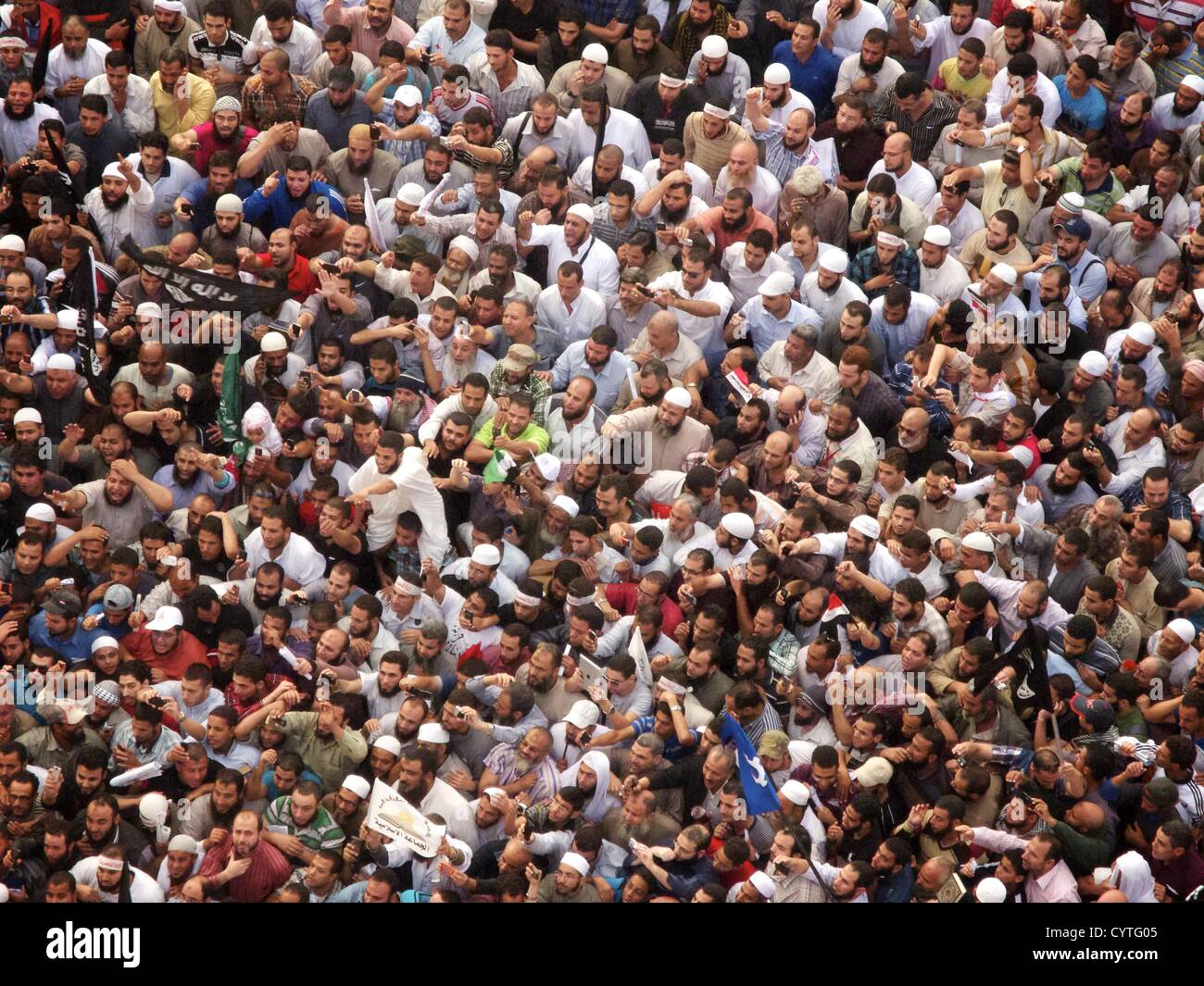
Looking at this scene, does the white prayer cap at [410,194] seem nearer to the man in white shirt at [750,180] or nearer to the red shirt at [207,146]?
the red shirt at [207,146]

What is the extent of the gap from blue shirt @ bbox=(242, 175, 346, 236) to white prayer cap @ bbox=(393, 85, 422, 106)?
3.10 ft

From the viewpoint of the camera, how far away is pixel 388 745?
57.2 ft

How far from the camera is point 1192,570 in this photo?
1884cm

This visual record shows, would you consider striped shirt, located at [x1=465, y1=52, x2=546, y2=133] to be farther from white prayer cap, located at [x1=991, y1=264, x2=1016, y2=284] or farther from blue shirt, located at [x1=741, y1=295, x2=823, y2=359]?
white prayer cap, located at [x1=991, y1=264, x2=1016, y2=284]

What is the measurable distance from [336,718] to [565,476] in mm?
2701

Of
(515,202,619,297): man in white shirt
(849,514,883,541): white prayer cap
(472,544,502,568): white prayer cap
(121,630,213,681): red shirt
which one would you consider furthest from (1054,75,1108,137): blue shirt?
(121,630,213,681): red shirt

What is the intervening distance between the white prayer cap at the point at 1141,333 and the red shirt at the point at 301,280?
6.22m

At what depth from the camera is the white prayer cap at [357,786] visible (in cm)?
1723

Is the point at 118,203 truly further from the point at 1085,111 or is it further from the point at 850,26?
the point at 1085,111

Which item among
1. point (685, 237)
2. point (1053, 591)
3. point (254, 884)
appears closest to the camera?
point (254, 884)

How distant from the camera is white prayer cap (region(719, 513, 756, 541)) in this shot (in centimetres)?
1841

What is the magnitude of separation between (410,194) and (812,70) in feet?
12.3

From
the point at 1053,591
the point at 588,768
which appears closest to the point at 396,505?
the point at 588,768

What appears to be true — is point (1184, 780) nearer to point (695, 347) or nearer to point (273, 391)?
point (695, 347)
